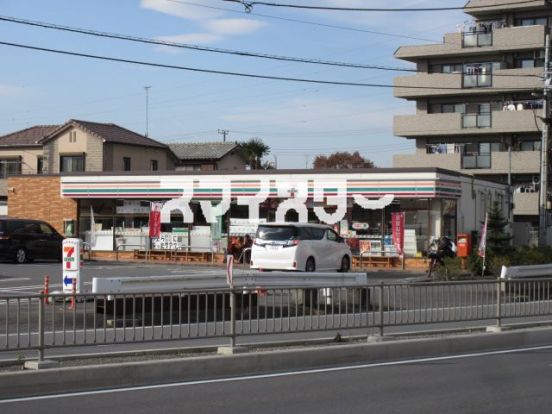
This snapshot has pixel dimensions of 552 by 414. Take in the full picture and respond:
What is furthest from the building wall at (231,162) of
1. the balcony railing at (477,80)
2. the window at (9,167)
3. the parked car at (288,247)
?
the parked car at (288,247)

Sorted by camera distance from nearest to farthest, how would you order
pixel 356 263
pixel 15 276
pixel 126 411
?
pixel 126 411 < pixel 15 276 < pixel 356 263

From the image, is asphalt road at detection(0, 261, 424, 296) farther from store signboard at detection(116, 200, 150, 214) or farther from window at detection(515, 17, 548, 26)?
window at detection(515, 17, 548, 26)

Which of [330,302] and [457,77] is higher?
[457,77]

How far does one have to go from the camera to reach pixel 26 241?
32344 millimetres

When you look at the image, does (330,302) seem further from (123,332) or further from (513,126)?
(513,126)

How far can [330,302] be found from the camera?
40.8 ft

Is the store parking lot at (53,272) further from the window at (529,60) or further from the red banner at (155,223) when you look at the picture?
the window at (529,60)

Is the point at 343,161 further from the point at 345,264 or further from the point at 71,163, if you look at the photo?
the point at 345,264

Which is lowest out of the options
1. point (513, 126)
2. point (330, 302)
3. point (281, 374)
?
point (281, 374)

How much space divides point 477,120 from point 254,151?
25.8 meters

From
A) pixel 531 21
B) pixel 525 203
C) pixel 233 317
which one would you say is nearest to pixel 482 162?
pixel 525 203

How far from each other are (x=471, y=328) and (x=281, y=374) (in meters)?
4.93

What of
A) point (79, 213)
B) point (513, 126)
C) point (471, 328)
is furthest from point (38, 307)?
point (513, 126)

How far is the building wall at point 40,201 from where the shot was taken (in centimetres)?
4119
